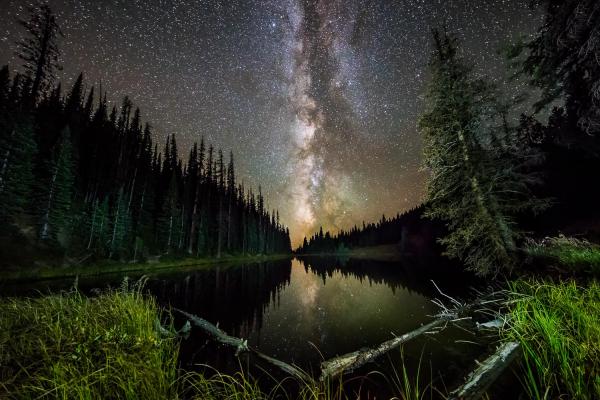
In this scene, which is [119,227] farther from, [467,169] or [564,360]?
Result: [564,360]

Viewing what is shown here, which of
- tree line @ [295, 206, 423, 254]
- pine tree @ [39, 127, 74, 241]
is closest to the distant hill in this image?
tree line @ [295, 206, 423, 254]

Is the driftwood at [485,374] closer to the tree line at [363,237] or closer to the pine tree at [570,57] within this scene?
the pine tree at [570,57]

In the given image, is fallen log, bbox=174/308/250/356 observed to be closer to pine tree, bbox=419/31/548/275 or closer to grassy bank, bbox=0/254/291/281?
grassy bank, bbox=0/254/291/281

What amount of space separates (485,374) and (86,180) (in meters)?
44.5

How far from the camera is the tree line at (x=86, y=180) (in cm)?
2161

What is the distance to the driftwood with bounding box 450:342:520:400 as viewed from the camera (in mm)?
3066

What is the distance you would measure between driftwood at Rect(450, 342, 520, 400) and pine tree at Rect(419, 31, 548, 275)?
8706 millimetres

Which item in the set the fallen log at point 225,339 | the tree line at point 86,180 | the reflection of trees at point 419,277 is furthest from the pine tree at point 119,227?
the fallen log at point 225,339

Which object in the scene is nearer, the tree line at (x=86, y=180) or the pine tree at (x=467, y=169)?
the pine tree at (x=467, y=169)

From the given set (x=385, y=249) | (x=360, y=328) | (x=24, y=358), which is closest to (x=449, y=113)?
(x=360, y=328)

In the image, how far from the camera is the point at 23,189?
21.2m

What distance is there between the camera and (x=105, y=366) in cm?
359

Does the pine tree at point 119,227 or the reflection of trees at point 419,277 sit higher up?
the pine tree at point 119,227

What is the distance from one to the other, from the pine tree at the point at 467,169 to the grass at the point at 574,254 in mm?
1278
